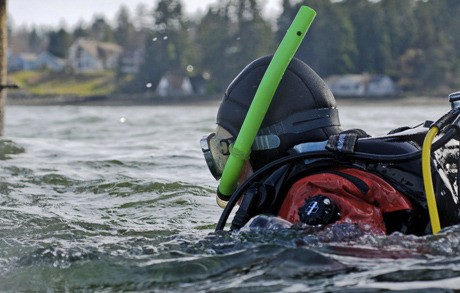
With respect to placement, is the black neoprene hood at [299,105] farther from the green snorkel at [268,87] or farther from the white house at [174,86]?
the white house at [174,86]

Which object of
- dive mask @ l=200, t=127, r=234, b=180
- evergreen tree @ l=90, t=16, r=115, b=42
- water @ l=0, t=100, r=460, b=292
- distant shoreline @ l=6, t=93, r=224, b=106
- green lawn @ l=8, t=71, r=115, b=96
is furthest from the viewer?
evergreen tree @ l=90, t=16, r=115, b=42

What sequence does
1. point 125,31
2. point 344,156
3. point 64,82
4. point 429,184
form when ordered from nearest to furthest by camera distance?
1. point 429,184
2. point 344,156
3. point 64,82
4. point 125,31

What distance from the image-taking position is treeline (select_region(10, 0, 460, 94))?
65688mm

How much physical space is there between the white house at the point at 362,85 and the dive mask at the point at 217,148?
59.5 meters

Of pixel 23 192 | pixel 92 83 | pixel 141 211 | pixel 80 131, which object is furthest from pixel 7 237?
pixel 92 83

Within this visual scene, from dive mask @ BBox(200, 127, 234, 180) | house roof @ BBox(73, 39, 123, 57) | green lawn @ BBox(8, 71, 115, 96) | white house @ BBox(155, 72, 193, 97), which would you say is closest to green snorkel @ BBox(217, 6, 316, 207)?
dive mask @ BBox(200, 127, 234, 180)

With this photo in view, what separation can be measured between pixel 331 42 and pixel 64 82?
41.1m

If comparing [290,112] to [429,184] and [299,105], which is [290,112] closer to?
[299,105]

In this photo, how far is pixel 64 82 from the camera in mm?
97875

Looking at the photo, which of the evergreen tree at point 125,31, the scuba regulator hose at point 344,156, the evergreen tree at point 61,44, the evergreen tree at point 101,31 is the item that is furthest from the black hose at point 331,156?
the evergreen tree at point 101,31

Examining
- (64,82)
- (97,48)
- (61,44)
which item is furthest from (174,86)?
(61,44)

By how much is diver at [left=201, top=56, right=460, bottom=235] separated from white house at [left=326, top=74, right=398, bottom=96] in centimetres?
5976

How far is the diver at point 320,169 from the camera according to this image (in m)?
3.34

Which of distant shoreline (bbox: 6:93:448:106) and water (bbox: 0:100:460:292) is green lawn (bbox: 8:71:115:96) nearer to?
distant shoreline (bbox: 6:93:448:106)
